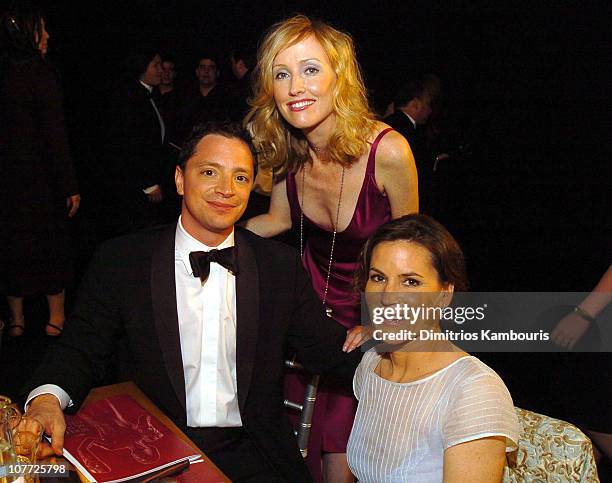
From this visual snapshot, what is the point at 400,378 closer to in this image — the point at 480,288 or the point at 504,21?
the point at 480,288

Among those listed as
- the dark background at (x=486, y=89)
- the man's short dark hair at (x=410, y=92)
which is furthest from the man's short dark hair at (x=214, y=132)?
the man's short dark hair at (x=410, y=92)

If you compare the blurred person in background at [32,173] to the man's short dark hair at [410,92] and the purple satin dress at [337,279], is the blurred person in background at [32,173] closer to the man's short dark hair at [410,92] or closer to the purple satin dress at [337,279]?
the purple satin dress at [337,279]

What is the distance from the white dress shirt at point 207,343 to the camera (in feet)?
6.63

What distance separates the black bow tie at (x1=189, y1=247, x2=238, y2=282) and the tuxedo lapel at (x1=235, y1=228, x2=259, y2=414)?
0.07 meters

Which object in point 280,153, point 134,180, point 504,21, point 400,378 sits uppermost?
point 504,21

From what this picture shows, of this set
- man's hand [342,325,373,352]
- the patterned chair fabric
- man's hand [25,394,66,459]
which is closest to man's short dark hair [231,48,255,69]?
man's hand [342,325,373,352]

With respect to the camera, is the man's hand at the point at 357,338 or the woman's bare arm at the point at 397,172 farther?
the woman's bare arm at the point at 397,172

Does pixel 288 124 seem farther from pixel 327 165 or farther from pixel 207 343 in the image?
pixel 207 343

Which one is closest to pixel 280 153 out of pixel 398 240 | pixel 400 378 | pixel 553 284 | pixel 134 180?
pixel 398 240

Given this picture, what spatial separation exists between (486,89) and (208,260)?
15.4 ft

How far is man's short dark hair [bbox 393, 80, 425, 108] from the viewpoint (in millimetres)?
4809

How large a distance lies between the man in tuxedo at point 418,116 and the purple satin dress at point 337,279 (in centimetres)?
216

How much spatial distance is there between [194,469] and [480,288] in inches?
168

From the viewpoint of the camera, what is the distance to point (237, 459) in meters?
2.01
